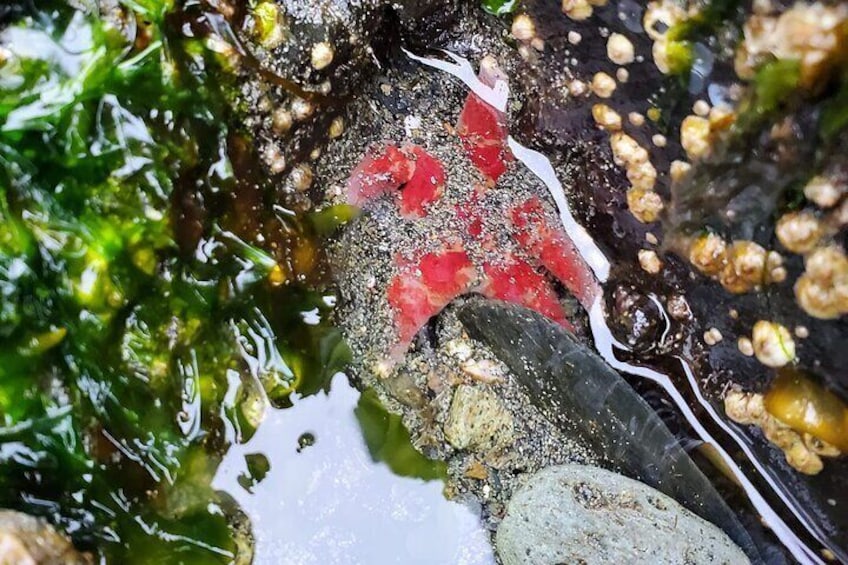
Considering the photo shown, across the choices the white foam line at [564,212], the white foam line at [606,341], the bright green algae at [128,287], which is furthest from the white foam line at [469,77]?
the bright green algae at [128,287]

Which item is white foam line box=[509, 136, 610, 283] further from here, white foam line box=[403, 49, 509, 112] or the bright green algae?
the bright green algae

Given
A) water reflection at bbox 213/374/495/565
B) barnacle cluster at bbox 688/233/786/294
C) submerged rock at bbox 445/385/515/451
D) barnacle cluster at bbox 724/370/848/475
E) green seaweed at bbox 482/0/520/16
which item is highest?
green seaweed at bbox 482/0/520/16

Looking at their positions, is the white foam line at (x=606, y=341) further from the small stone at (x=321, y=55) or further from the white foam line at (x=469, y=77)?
the small stone at (x=321, y=55)

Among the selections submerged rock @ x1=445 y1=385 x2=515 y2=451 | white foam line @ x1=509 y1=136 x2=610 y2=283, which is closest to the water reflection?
submerged rock @ x1=445 y1=385 x2=515 y2=451

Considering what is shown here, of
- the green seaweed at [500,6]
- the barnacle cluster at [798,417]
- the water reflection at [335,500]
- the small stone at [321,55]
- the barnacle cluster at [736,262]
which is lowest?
the water reflection at [335,500]

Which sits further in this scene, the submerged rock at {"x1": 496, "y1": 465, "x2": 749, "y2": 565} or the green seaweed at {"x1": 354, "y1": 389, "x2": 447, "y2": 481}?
the green seaweed at {"x1": 354, "y1": 389, "x2": 447, "y2": 481}

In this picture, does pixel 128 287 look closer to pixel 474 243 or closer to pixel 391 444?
pixel 391 444

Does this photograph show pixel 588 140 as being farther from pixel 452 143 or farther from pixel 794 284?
pixel 794 284
